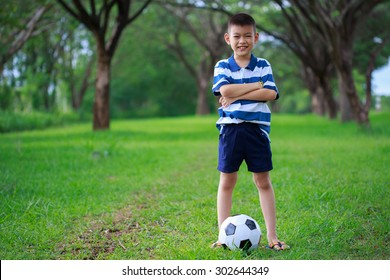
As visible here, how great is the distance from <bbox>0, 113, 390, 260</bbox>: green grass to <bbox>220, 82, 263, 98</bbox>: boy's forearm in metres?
1.16

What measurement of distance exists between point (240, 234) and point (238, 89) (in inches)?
41.8

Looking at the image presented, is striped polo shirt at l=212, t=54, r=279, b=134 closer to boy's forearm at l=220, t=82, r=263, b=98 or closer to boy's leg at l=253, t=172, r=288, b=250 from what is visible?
boy's forearm at l=220, t=82, r=263, b=98

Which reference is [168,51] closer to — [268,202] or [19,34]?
[19,34]

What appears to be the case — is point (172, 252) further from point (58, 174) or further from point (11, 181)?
point (58, 174)

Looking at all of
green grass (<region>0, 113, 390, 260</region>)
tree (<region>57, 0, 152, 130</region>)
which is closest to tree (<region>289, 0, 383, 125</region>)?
green grass (<region>0, 113, 390, 260</region>)

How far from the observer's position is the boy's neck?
400 centimetres

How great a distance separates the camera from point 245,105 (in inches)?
155

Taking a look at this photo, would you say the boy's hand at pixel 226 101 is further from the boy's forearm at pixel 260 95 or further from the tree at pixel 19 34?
the tree at pixel 19 34

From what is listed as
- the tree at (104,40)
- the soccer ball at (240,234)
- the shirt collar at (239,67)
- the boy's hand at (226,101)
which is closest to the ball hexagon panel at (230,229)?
the soccer ball at (240,234)

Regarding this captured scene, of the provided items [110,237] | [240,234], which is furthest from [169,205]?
[240,234]

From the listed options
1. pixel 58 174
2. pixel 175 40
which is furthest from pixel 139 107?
pixel 58 174

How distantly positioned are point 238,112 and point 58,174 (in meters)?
4.69

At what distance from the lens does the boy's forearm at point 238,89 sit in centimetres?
390

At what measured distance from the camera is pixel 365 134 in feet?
47.2
